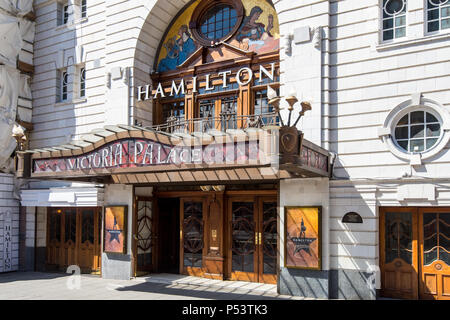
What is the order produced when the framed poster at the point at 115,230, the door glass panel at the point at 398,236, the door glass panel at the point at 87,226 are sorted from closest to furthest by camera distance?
the door glass panel at the point at 398,236 < the framed poster at the point at 115,230 < the door glass panel at the point at 87,226

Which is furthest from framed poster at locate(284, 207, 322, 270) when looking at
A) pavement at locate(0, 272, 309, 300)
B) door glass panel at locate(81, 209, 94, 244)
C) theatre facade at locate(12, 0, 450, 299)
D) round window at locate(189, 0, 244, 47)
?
door glass panel at locate(81, 209, 94, 244)

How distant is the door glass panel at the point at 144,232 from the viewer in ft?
48.7

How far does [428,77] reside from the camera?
419 inches

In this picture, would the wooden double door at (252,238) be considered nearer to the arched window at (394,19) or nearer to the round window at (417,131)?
the round window at (417,131)

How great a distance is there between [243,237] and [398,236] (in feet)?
15.7

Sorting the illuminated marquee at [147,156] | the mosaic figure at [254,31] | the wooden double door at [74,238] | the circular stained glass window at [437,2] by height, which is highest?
the mosaic figure at [254,31]

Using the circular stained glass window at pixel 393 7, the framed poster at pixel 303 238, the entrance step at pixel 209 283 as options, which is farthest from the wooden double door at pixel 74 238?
the circular stained glass window at pixel 393 7

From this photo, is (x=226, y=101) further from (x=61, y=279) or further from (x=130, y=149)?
(x=61, y=279)

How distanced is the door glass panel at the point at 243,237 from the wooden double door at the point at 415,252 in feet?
13.3

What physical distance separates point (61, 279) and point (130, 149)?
23.0 feet

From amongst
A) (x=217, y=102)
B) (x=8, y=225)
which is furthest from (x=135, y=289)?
(x=8, y=225)

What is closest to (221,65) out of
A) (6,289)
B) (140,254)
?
(140,254)

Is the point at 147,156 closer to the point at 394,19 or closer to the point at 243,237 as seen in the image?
the point at 243,237

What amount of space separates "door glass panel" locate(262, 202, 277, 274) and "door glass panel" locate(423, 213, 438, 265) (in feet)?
14.1
